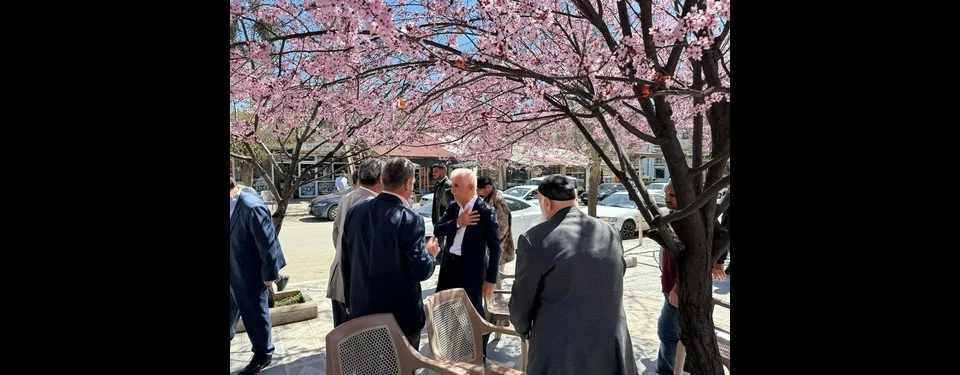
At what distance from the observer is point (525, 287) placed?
7.48 feet

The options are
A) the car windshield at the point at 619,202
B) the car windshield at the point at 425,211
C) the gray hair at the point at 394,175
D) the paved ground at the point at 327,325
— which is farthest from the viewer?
the car windshield at the point at 619,202

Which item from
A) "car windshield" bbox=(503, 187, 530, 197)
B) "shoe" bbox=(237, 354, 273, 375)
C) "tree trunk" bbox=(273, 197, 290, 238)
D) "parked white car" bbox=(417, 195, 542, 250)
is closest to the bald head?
"shoe" bbox=(237, 354, 273, 375)

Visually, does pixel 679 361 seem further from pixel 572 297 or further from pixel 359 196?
pixel 359 196

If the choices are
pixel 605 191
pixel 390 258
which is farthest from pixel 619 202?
pixel 605 191

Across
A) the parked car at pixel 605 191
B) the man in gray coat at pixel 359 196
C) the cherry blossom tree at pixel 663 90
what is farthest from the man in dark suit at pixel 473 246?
the parked car at pixel 605 191

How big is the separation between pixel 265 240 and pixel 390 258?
1.24m

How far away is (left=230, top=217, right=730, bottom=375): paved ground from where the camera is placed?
4.17 m

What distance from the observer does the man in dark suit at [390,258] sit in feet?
9.79

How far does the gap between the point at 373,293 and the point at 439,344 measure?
486mm

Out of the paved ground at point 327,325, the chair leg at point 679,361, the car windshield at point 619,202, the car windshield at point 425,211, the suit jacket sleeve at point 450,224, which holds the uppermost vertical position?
the suit jacket sleeve at point 450,224

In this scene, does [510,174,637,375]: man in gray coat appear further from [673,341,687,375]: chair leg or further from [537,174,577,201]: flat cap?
[673,341,687,375]: chair leg

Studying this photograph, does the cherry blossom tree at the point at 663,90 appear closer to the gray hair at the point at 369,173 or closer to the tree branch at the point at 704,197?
the tree branch at the point at 704,197
